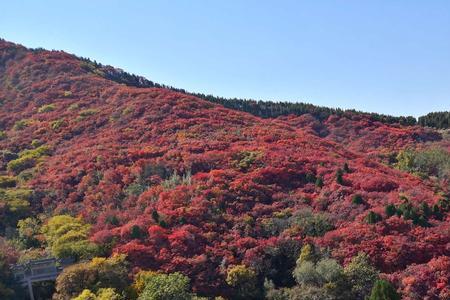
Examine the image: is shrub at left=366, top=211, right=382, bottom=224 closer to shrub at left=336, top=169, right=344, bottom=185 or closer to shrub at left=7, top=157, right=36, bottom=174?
shrub at left=336, top=169, right=344, bottom=185

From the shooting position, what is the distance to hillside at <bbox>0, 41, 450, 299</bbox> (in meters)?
36.6

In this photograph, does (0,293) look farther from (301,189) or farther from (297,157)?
(297,157)

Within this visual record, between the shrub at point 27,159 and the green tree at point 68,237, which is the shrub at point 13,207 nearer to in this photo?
the green tree at point 68,237

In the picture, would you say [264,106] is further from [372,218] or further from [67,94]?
[372,218]

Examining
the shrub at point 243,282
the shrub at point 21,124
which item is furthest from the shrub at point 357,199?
the shrub at point 21,124

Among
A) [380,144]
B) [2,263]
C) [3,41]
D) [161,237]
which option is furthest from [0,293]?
[3,41]

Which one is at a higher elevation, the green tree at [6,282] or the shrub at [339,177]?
the shrub at [339,177]

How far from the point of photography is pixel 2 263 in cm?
3491

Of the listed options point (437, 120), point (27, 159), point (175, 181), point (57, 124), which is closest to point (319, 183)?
point (175, 181)

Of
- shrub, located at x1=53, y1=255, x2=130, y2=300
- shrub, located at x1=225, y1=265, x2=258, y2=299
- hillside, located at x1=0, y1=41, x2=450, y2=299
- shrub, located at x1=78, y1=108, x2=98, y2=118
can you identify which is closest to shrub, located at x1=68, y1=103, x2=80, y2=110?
hillside, located at x1=0, y1=41, x2=450, y2=299

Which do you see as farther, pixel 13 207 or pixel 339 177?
pixel 339 177

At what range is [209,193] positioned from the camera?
4525 cm

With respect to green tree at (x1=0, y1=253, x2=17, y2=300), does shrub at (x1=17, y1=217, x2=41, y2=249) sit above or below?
above

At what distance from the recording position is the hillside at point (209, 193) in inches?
1442
